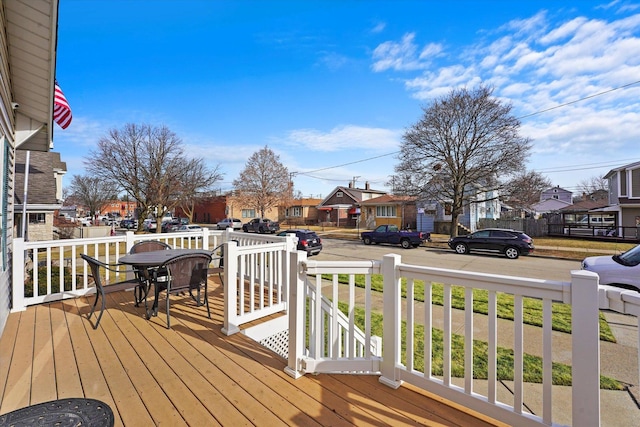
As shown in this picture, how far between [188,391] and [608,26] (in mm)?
13736

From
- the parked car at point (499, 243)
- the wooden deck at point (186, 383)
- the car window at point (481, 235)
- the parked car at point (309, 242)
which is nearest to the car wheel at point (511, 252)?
the parked car at point (499, 243)

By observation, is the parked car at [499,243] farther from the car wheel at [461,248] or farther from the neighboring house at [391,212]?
the neighboring house at [391,212]

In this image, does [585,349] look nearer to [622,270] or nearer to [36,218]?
[622,270]

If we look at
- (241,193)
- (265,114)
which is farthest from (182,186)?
(241,193)

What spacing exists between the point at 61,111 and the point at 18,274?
14.8 ft

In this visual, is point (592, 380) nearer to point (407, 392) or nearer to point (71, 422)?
point (407, 392)

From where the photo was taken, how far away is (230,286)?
338 cm

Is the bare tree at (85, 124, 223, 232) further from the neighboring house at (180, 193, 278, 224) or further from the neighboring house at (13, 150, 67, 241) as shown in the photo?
the neighboring house at (180, 193, 278, 224)

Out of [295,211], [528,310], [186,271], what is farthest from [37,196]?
[295,211]

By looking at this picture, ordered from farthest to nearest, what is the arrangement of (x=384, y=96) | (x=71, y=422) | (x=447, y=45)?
1. (x=384, y=96)
2. (x=447, y=45)
3. (x=71, y=422)

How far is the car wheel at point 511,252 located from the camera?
45.9ft

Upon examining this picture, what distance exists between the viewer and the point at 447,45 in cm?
1152

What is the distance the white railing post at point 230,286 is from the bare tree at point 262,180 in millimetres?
28383

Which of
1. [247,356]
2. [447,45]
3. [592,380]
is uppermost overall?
[447,45]
